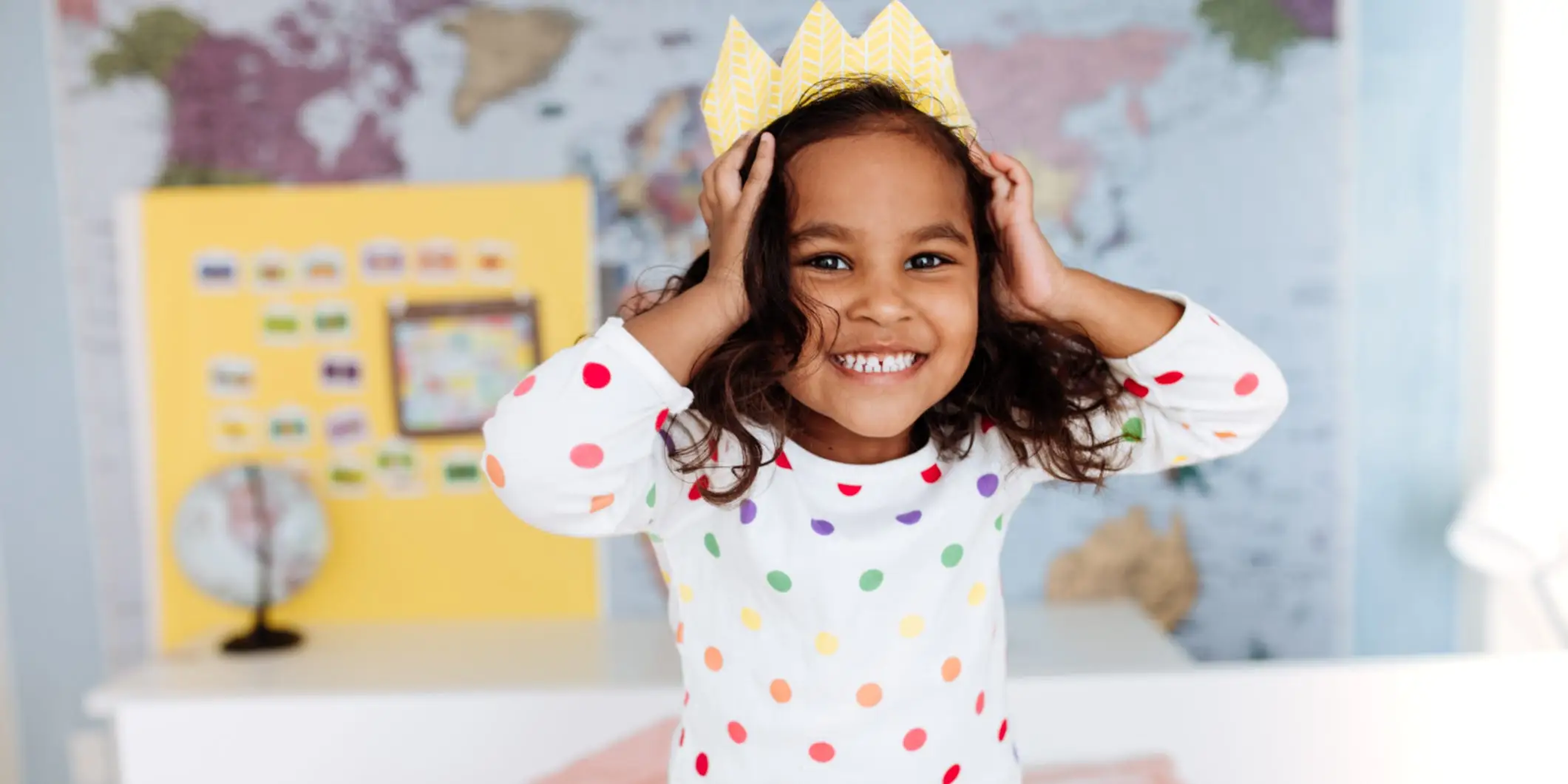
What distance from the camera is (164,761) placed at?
1.42 meters

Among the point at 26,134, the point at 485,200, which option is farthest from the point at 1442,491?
the point at 26,134

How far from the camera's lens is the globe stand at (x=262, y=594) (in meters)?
1.65

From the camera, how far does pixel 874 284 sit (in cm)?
77

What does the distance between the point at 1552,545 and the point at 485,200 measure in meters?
1.52

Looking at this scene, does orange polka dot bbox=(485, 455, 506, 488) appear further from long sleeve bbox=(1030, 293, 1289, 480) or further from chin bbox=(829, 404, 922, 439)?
long sleeve bbox=(1030, 293, 1289, 480)

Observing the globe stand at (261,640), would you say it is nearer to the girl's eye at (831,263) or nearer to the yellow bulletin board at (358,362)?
the yellow bulletin board at (358,362)

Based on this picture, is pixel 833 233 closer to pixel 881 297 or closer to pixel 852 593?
pixel 881 297

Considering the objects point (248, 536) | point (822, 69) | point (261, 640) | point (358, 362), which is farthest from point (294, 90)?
point (822, 69)

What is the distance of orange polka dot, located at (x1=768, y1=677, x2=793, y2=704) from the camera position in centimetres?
82

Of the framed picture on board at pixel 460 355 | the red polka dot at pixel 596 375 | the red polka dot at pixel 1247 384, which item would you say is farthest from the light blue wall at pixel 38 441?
the red polka dot at pixel 1247 384

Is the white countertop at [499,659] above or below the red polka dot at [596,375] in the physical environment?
below

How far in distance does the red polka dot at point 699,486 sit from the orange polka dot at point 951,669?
21 cm

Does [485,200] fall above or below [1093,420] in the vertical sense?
above

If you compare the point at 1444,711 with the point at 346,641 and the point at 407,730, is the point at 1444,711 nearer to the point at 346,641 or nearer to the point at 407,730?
the point at 407,730
